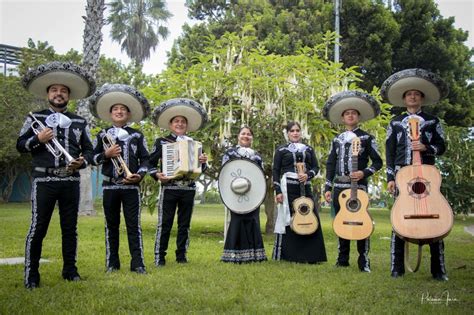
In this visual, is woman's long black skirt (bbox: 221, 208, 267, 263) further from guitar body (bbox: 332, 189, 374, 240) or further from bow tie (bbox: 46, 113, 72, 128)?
bow tie (bbox: 46, 113, 72, 128)

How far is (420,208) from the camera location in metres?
5.57

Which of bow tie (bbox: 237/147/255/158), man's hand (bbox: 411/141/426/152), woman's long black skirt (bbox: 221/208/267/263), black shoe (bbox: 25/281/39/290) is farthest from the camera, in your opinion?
bow tie (bbox: 237/147/255/158)

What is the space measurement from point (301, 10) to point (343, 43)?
285 cm

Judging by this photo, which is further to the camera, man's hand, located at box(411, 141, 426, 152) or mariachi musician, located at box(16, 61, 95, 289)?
man's hand, located at box(411, 141, 426, 152)

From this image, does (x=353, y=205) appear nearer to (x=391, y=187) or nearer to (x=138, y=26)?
(x=391, y=187)

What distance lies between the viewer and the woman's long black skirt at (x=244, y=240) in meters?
7.40

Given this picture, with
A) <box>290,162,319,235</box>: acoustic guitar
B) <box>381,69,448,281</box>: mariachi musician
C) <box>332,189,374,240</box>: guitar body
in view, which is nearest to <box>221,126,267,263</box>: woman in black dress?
<box>290,162,319,235</box>: acoustic guitar

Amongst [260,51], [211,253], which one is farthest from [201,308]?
[260,51]

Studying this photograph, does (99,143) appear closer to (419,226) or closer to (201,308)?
(201,308)

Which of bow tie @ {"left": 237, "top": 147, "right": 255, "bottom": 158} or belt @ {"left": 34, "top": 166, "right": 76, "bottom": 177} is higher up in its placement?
bow tie @ {"left": 237, "top": 147, "right": 255, "bottom": 158}

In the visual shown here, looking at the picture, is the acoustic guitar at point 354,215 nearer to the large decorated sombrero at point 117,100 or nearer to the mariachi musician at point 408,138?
the mariachi musician at point 408,138

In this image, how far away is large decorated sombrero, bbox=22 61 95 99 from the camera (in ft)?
18.4

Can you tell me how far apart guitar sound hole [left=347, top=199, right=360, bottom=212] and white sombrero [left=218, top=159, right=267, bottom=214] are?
124cm

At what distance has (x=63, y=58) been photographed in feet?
96.4
